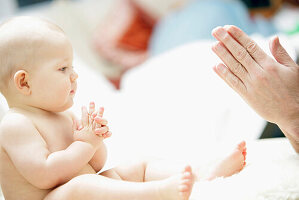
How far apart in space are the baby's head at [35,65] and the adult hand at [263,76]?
366 millimetres

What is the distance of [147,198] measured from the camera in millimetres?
767

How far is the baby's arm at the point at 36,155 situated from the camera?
2.54 ft

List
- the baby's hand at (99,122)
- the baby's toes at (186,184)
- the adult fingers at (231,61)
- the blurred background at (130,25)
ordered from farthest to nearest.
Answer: the blurred background at (130,25), the adult fingers at (231,61), the baby's hand at (99,122), the baby's toes at (186,184)

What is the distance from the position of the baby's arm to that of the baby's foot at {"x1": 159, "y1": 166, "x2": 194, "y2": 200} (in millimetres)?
185

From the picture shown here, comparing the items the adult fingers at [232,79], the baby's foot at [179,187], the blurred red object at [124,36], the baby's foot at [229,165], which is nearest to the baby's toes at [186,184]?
the baby's foot at [179,187]

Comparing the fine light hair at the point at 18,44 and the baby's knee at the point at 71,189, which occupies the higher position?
the fine light hair at the point at 18,44

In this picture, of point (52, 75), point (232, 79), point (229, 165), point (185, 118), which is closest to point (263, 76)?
point (232, 79)

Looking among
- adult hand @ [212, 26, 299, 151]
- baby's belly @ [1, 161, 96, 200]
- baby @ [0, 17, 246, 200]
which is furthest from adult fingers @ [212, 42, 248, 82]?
baby's belly @ [1, 161, 96, 200]

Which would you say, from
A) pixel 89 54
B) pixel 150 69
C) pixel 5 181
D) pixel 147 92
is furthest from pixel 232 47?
pixel 89 54

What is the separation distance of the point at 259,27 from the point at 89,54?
1197 mm

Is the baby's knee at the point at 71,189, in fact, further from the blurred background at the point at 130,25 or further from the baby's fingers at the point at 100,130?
the blurred background at the point at 130,25

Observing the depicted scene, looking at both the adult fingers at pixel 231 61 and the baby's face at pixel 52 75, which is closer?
the baby's face at pixel 52 75

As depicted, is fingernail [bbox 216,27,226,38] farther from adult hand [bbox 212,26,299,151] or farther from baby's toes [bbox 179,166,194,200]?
baby's toes [bbox 179,166,194,200]

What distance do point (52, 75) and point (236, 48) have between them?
1.43 feet
